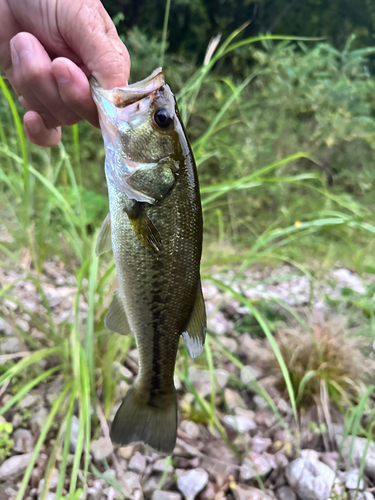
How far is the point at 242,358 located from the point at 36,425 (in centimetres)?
77

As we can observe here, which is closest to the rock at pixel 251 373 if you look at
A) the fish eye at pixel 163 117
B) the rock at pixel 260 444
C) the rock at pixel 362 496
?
the rock at pixel 260 444

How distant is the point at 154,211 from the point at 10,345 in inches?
34.9

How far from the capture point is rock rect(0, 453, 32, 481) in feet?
2.72

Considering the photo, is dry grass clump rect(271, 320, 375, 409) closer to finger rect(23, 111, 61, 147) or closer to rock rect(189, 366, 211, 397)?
rock rect(189, 366, 211, 397)

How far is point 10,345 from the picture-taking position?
1.14m

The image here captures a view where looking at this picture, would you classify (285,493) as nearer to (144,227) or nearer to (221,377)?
(221,377)

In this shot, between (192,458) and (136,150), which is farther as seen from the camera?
(192,458)

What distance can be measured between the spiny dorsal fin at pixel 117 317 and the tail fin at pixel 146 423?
0.13 m

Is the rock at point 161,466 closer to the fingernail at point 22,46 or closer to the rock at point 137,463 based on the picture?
the rock at point 137,463

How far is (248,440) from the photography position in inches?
41.1

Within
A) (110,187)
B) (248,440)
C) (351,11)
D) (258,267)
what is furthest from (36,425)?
(351,11)

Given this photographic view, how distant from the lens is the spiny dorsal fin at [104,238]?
0.62 m

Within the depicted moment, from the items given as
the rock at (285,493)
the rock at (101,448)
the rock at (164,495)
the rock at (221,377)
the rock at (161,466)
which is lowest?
the rock at (285,493)

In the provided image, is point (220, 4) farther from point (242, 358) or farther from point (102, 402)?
point (102, 402)
